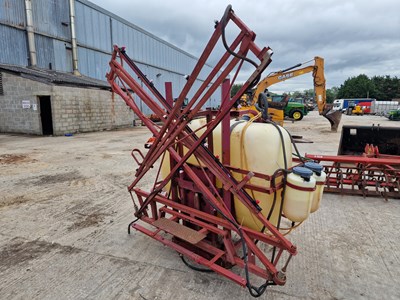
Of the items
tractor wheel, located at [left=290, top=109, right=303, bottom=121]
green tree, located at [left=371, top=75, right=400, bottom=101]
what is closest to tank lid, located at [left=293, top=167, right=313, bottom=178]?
tractor wheel, located at [left=290, top=109, right=303, bottom=121]

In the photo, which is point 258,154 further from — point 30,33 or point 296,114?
point 296,114

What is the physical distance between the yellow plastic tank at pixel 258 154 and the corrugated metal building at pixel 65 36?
16.1 m

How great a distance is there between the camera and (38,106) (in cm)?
1209

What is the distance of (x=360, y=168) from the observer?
165 inches

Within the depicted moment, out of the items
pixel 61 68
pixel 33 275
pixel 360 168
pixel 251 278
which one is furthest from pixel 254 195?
pixel 61 68

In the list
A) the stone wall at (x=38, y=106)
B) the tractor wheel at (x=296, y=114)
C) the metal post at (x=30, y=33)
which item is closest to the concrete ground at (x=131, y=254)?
the stone wall at (x=38, y=106)

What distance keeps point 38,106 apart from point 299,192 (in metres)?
13.2

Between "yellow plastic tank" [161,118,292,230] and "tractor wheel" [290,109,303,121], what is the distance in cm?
2164

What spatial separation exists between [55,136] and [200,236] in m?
11.9

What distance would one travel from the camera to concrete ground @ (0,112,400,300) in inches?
82.6

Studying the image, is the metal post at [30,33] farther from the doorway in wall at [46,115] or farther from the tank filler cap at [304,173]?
the tank filler cap at [304,173]

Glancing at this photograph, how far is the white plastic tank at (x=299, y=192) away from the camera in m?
1.96

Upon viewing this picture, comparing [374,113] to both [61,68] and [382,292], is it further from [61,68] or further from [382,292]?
[382,292]

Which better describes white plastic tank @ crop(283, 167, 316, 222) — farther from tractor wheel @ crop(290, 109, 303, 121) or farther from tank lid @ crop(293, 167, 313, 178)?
tractor wheel @ crop(290, 109, 303, 121)
